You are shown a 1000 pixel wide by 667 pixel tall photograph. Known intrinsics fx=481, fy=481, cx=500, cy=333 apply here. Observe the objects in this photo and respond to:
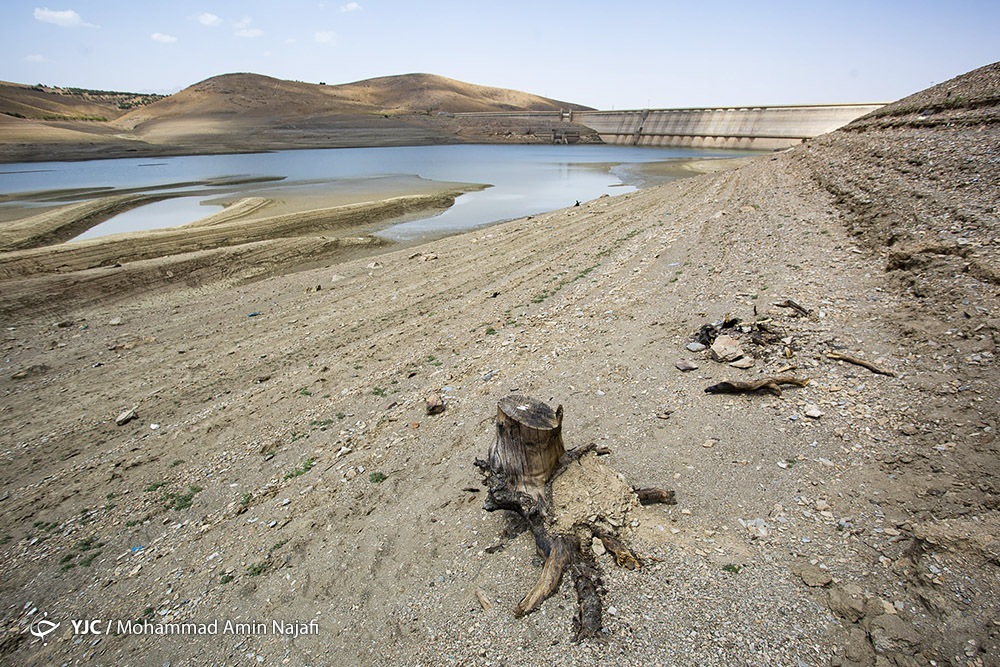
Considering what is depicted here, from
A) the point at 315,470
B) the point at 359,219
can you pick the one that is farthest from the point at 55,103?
the point at 315,470

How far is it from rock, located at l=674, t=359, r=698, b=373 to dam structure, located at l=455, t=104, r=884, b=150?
66085 mm

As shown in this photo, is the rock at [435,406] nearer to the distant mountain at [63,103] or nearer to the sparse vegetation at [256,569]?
the sparse vegetation at [256,569]

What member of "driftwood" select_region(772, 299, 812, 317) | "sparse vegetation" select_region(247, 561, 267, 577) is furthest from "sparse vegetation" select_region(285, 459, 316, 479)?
"driftwood" select_region(772, 299, 812, 317)

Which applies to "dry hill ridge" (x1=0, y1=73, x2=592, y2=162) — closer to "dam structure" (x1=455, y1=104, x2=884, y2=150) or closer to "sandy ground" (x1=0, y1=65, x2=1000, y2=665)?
"dam structure" (x1=455, y1=104, x2=884, y2=150)

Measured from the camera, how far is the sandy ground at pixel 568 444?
3.19 meters

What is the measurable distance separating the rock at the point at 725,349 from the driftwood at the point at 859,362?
99 centimetres

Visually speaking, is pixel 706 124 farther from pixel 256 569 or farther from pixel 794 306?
pixel 256 569

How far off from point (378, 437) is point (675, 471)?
361cm

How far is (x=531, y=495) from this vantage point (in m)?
4.02

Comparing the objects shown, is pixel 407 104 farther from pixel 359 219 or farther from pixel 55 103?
pixel 359 219

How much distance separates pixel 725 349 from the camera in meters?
6.26

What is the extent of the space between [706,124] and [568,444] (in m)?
87.9

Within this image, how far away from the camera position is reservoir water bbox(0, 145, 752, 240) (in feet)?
83.6

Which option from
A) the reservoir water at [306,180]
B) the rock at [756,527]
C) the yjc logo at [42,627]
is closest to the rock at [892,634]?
the rock at [756,527]
